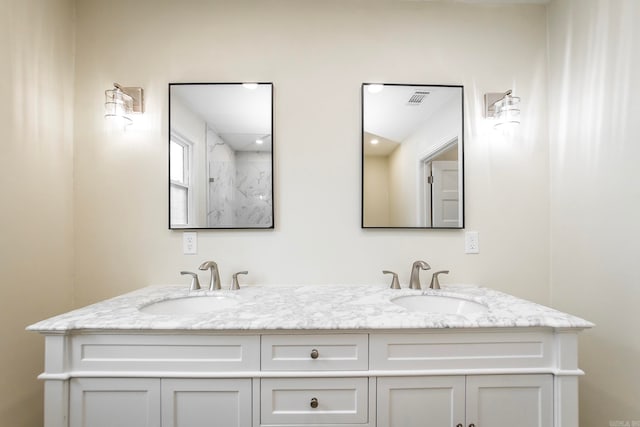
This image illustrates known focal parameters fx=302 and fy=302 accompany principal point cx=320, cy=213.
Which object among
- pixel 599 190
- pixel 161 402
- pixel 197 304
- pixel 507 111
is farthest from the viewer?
pixel 507 111

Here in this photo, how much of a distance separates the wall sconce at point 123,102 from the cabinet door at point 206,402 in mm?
1437

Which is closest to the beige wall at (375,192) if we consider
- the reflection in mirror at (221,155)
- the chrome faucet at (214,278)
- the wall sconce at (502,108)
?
the reflection in mirror at (221,155)

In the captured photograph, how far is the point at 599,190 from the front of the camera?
1.52 metres

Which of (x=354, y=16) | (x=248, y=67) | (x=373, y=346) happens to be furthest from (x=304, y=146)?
(x=373, y=346)

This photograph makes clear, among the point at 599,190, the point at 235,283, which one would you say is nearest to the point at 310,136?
the point at 235,283

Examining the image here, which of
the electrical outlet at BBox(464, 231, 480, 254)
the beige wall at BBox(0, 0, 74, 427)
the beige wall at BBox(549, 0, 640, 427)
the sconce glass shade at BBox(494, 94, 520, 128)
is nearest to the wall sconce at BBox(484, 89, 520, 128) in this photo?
the sconce glass shade at BBox(494, 94, 520, 128)

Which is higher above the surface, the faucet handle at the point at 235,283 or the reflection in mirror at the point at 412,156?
the reflection in mirror at the point at 412,156

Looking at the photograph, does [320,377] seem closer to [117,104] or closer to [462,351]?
[462,351]

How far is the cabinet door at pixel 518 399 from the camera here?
3.84 ft

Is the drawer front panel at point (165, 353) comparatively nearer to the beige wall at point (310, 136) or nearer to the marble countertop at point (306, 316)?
the marble countertop at point (306, 316)

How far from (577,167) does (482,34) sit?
97 centimetres

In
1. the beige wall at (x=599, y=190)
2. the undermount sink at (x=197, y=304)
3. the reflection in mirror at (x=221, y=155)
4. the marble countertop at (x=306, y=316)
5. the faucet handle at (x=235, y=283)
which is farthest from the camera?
the reflection in mirror at (x=221, y=155)

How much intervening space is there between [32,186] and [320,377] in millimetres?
1702

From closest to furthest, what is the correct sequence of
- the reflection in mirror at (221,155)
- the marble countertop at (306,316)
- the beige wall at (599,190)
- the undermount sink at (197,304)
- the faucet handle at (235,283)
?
1. the marble countertop at (306,316)
2. the beige wall at (599,190)
3. the undermount sink at (197,304)
4. the faucet handle at (235,283)
5. the reflection in mirror at (221,155)
